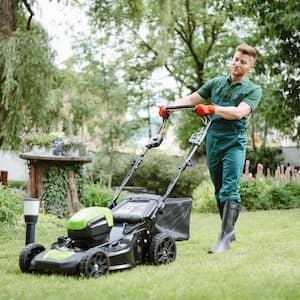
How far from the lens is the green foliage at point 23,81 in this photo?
9.84m

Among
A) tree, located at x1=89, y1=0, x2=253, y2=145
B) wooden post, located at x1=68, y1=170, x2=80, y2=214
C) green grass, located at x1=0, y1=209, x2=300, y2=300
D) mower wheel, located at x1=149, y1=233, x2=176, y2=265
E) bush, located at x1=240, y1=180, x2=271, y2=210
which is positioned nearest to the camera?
green grass, located at x1=0, y1=209, x2=300, y2=300

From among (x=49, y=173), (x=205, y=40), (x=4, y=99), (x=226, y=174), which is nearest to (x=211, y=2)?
(x=205, y=40)

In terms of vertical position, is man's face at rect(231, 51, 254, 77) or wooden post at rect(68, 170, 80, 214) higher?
man's face at rect(231, 51, 254, 77)

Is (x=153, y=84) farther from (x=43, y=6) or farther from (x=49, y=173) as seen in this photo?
(x=49, y=173)

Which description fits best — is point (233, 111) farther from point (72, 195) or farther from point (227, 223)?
point (72, 195)

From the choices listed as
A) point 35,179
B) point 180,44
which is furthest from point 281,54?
point 180,44

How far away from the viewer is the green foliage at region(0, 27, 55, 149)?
9844 mm

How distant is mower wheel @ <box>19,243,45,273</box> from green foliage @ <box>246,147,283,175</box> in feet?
44.9

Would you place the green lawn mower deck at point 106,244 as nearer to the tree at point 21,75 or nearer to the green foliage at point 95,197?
Result: the green foliage at point 95,197

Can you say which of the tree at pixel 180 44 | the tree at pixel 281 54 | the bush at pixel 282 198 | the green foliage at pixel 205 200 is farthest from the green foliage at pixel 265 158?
the bush at pixel 282 198

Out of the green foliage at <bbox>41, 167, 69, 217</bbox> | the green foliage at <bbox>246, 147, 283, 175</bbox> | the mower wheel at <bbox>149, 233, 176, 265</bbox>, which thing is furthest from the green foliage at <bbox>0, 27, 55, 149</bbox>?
the green foliage at <bbox>246, 147, 283, 175</bbox>

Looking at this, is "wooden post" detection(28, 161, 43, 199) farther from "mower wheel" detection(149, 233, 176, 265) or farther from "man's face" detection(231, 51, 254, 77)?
"mower wheel" detection(149, 233, 176, 265)

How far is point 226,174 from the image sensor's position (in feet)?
15.1

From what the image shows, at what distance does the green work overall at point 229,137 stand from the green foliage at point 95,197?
190 inches
